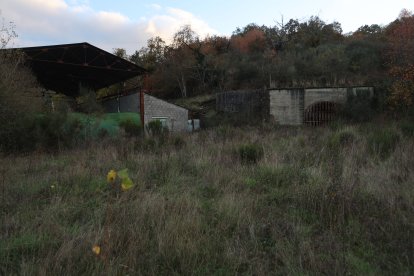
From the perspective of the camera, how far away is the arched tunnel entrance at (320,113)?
2388cm

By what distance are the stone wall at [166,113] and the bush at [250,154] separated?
17.4 metres

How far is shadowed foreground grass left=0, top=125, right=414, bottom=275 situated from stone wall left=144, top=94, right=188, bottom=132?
19.1 m

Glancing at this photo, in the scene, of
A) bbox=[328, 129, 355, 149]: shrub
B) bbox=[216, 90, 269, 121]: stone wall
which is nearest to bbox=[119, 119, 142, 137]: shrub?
bbox=[216, 90, 269, 121]: stone wall

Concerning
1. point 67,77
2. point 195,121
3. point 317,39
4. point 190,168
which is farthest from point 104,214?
point 317,39

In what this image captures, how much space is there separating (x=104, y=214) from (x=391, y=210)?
3.66 metres

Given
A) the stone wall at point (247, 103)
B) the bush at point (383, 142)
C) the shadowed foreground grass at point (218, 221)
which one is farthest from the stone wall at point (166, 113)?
the shadowed foreground grass at point (218, 221)

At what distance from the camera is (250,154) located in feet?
28.0

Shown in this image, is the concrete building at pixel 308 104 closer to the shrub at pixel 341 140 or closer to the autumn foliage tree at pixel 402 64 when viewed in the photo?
the autumn foliage tree at pixel 402 64

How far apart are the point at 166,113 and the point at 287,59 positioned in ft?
43.3

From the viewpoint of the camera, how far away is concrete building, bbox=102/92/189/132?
26094 mm

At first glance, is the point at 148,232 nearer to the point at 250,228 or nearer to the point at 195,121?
the point at 250,228

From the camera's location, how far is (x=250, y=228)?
406 centimetres

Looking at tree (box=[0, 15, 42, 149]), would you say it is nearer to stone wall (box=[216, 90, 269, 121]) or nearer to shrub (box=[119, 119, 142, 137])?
shrub (box=[119, 119, 142, 137])

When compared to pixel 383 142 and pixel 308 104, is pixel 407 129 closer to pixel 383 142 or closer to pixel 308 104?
pixel 383 142
